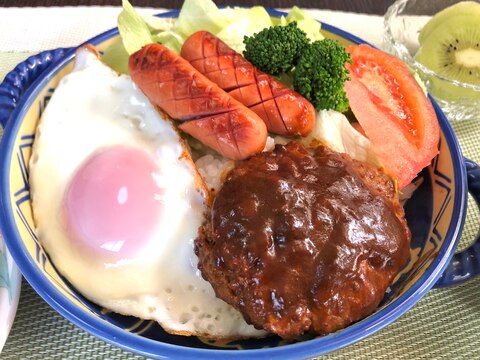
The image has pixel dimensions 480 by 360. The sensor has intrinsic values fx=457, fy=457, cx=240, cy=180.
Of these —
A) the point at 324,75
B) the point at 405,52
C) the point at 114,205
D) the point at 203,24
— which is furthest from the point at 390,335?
the point at 405,52

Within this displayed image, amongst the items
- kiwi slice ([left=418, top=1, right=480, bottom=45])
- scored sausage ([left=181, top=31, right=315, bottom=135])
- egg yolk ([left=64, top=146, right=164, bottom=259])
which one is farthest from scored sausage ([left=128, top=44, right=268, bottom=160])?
kiwi slice ([left=418, top=1, right=480, bottom=45])

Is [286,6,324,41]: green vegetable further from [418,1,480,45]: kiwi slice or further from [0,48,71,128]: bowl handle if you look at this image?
[0,48,71,128]: bowl handle

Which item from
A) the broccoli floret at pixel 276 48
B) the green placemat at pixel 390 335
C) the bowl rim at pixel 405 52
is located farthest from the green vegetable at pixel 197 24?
the green placemat at pixel 390 335

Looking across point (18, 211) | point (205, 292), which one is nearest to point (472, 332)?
point (205, 292)

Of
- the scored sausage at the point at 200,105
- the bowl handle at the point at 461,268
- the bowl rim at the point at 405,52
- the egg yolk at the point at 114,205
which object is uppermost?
the scored sausage at the point at 200,105

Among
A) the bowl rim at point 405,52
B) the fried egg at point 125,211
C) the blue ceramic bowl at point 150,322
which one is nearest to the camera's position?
the blue ceramic bowl at point 150,322

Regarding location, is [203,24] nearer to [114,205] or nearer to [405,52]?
[114,205]

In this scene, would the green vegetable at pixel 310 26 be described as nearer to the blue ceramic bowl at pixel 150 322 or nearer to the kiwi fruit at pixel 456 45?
the blue ceramic bowl at pixel 150 322
